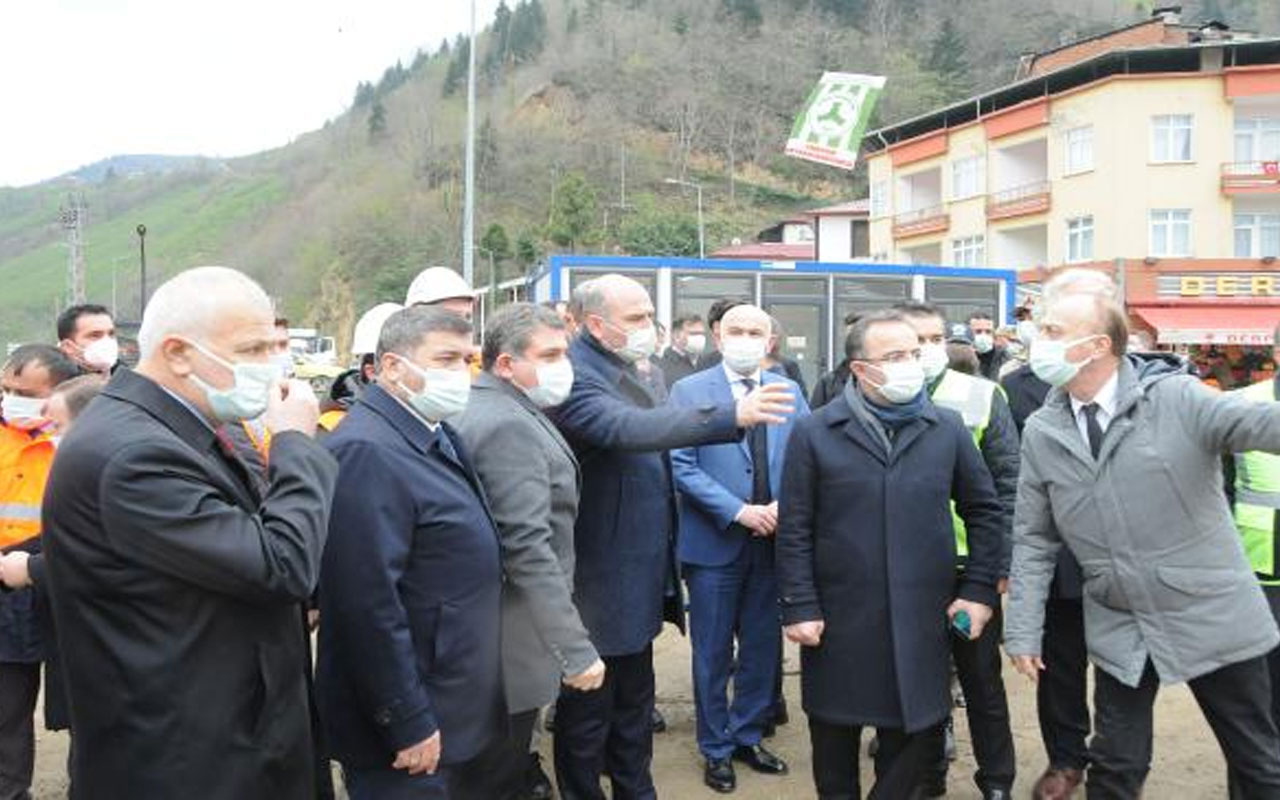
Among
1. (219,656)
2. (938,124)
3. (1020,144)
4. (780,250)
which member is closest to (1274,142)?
(1020,144)

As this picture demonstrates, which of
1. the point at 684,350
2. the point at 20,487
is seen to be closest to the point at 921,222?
the point at 684,350

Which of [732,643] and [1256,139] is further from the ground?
[1256,139]

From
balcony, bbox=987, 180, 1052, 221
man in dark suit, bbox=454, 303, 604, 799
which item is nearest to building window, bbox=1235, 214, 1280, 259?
balcony, bbox=987, 180, 1052, 221

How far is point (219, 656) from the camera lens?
7.24ft

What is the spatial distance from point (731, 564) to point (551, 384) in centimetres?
163

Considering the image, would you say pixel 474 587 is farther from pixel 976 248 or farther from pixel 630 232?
pixel 630 232

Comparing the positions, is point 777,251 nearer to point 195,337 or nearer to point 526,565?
point 526,565

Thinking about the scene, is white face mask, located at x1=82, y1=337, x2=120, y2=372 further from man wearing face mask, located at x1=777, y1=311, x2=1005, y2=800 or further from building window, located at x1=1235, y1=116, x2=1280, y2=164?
building window, located at x1=1235, y1=116, x2=1280, y2=164

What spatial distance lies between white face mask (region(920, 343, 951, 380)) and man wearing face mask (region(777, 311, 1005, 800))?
0.88 metres

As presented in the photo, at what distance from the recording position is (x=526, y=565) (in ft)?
9.94

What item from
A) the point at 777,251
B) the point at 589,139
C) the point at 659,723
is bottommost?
the point at 659,723

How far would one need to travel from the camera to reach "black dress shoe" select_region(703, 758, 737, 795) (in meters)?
4.50

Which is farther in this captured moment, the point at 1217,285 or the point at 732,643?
the point at 1217,285

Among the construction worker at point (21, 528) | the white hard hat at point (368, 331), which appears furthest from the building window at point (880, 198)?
the construction worker at point (21, 528)
